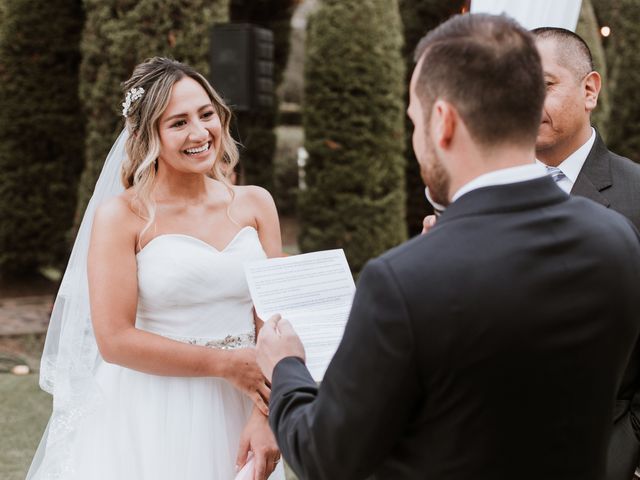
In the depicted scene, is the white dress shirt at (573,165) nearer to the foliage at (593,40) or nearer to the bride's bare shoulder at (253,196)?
the bride's bare shoulder at (253,196)

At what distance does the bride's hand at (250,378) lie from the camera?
2.71 metres

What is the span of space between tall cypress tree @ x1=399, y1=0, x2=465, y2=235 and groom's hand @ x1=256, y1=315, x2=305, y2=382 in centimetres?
985

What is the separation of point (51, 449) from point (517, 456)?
2.09 m

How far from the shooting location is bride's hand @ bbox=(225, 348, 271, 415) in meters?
2.71

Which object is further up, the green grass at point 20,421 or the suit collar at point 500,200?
the suit collar at point 500,200

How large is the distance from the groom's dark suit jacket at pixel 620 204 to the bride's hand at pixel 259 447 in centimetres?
107

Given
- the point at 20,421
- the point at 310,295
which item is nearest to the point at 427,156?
the point at 310,295

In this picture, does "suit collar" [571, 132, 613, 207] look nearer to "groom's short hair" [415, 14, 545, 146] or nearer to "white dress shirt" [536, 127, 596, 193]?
"white dress shirt" [536, 127, 596, 193]

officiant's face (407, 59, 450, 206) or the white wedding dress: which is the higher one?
officiant's face (407, 59, 450, 206)

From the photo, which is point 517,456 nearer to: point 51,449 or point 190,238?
point 190,238

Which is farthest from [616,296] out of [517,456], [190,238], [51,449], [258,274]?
[51,449]

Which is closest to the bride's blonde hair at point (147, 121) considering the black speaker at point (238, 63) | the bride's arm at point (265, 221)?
the bride's arm at point (265, 221)

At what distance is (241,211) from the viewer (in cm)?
307

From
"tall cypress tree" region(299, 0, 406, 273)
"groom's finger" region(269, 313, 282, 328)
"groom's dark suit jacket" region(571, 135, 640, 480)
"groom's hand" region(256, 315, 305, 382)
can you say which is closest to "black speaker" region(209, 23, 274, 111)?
"tall cypress tree" region(299, 0, 406, 273)
